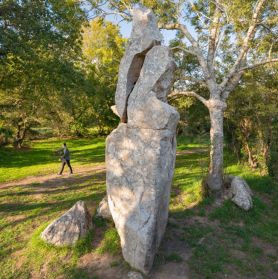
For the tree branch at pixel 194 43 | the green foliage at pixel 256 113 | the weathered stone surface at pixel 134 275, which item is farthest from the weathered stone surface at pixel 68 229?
the green foliage at pixel 256 113

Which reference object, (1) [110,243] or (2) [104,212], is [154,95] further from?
(1) [110,243]

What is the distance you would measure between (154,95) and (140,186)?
2.47 metres

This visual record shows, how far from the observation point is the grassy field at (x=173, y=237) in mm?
8578

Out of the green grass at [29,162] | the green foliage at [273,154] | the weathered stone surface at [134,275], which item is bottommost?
the weathered stone surface at [134,275]

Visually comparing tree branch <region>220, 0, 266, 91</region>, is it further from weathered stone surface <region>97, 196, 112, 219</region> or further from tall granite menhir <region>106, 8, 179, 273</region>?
weathered stone surface <region>97, 196, 112, 219</region>

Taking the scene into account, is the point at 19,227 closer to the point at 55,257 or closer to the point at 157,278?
the point at 55,257

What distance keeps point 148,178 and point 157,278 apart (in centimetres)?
260

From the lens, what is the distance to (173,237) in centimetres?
988

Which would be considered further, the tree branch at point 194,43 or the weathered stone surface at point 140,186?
the tree branch at point 194,43

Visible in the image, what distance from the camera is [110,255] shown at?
29.3ft

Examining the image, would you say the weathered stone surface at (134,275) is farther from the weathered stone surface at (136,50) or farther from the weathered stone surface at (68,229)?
the weathered stone surface at (136,50)

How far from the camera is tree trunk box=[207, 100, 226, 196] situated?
12805 millimetres

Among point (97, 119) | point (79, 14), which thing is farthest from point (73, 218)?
point (97, 119)

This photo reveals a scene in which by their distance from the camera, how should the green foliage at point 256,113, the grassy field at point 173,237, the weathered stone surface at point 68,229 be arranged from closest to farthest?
the grassy field at point 173,237
the weathered stone surface at point 68,229
the green foliage at point 256,113
